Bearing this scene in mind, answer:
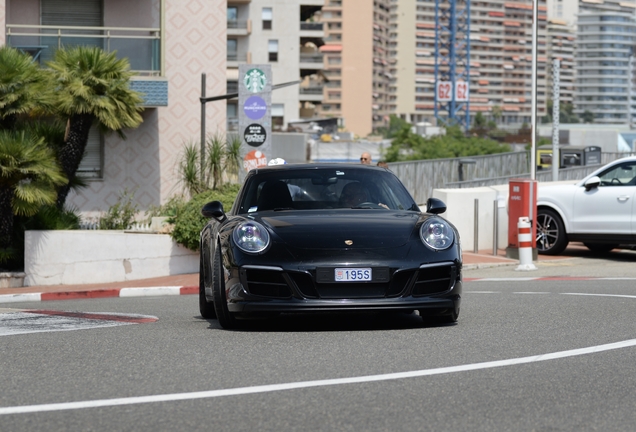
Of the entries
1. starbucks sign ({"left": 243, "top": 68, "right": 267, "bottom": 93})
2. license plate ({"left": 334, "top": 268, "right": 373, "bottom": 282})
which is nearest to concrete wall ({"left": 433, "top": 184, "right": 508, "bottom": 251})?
starbucks sign ({"left": 243, "top": 68, "right": 267, "bottom": 93})

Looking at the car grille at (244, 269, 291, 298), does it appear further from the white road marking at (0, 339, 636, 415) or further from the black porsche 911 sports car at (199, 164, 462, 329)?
the white road marking at (0, 339, 636, 415)

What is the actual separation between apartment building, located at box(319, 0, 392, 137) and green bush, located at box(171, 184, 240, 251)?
148m

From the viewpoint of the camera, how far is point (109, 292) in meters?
17.0

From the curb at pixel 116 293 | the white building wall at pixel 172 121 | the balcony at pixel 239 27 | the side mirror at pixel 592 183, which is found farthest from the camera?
Answer: the balcony at pixel 239 27

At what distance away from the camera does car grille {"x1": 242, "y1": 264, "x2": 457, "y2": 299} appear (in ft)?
27.8

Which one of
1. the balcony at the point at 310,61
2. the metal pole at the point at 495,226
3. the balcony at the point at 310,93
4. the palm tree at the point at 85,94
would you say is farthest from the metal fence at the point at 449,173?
the balcony at the point at 310,93

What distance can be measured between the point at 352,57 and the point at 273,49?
3232 inches

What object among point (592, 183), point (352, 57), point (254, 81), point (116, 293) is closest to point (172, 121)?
point (254, 81)

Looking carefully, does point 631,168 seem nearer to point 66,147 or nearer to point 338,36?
point 66,147

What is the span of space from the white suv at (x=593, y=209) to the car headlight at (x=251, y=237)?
11.6m

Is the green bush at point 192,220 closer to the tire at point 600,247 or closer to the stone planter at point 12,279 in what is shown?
the stone planter at point 12,279

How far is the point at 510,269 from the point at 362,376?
1234 cm

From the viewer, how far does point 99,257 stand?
19.8 metres

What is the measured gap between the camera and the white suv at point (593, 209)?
19.1 metres
